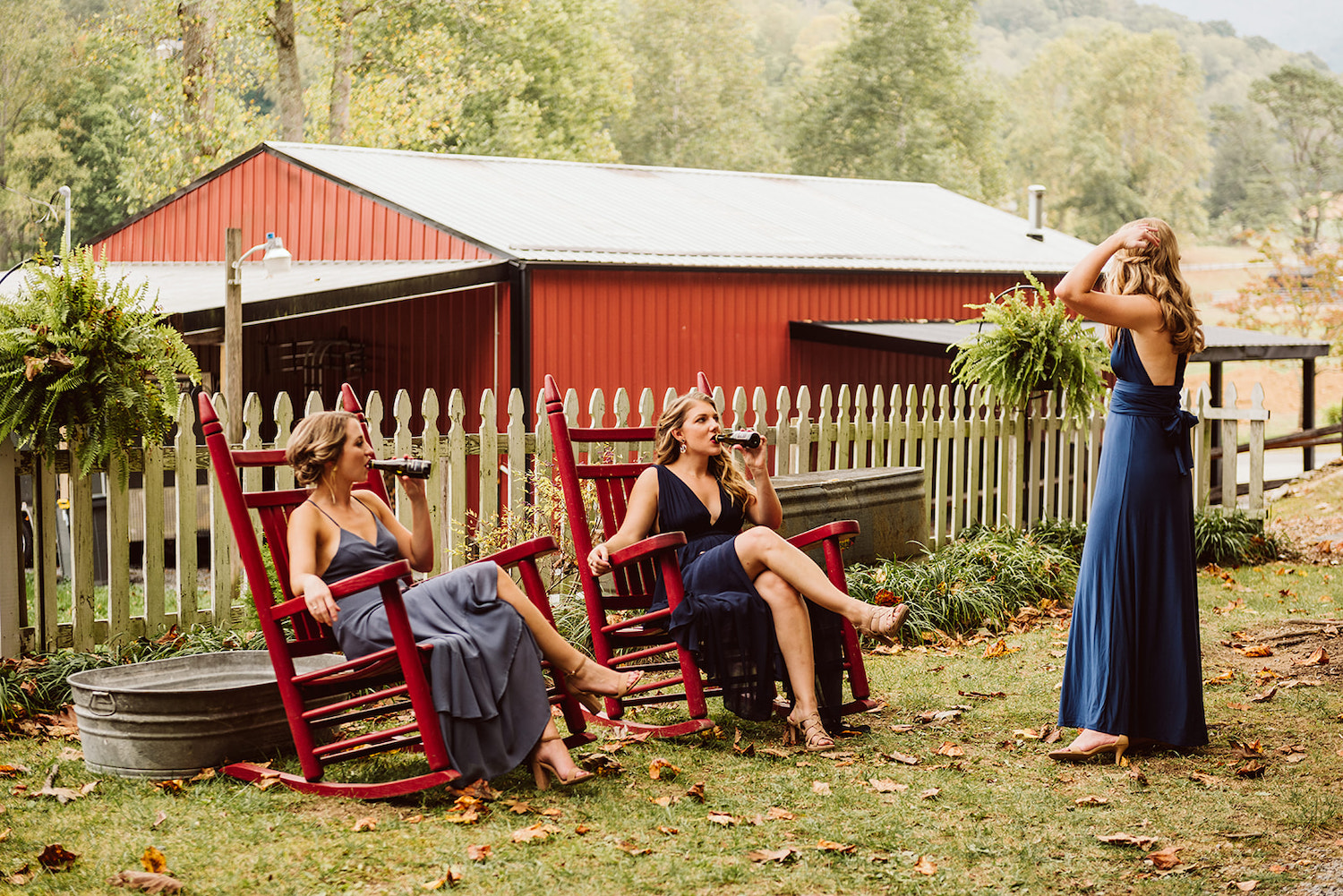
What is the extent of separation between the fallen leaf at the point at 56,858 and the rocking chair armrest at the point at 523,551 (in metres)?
1.46

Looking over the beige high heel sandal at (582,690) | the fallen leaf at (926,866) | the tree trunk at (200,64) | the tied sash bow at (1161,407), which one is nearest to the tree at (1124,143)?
the tree trunk at (200,64)

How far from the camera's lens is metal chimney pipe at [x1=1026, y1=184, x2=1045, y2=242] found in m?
17.2

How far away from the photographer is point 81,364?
537 centimetres

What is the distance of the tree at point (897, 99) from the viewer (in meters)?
44.8

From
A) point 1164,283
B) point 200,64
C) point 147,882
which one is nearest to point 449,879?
point 147,882

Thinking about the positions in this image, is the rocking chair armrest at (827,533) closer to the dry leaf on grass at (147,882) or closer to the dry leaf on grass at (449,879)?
the dry leaf on grass at (449,879)

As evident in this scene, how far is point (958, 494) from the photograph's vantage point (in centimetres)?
906

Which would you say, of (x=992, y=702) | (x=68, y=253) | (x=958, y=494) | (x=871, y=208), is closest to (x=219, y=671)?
(x=68, y=253)

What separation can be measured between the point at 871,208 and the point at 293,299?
9427mm

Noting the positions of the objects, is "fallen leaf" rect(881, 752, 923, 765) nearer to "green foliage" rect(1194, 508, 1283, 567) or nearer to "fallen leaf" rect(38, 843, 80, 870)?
"fallen leaf" rect(38, 843, 80, 870)

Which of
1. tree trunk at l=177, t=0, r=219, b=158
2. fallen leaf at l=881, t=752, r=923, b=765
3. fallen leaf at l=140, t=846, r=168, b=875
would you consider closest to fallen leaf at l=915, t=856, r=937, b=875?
fallen leaf at l=881, t=752, r=923, b=765

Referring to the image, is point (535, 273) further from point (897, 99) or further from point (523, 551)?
point (897, 99)

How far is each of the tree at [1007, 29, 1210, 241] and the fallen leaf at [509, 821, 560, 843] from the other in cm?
5343

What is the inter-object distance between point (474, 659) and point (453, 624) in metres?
0.16
